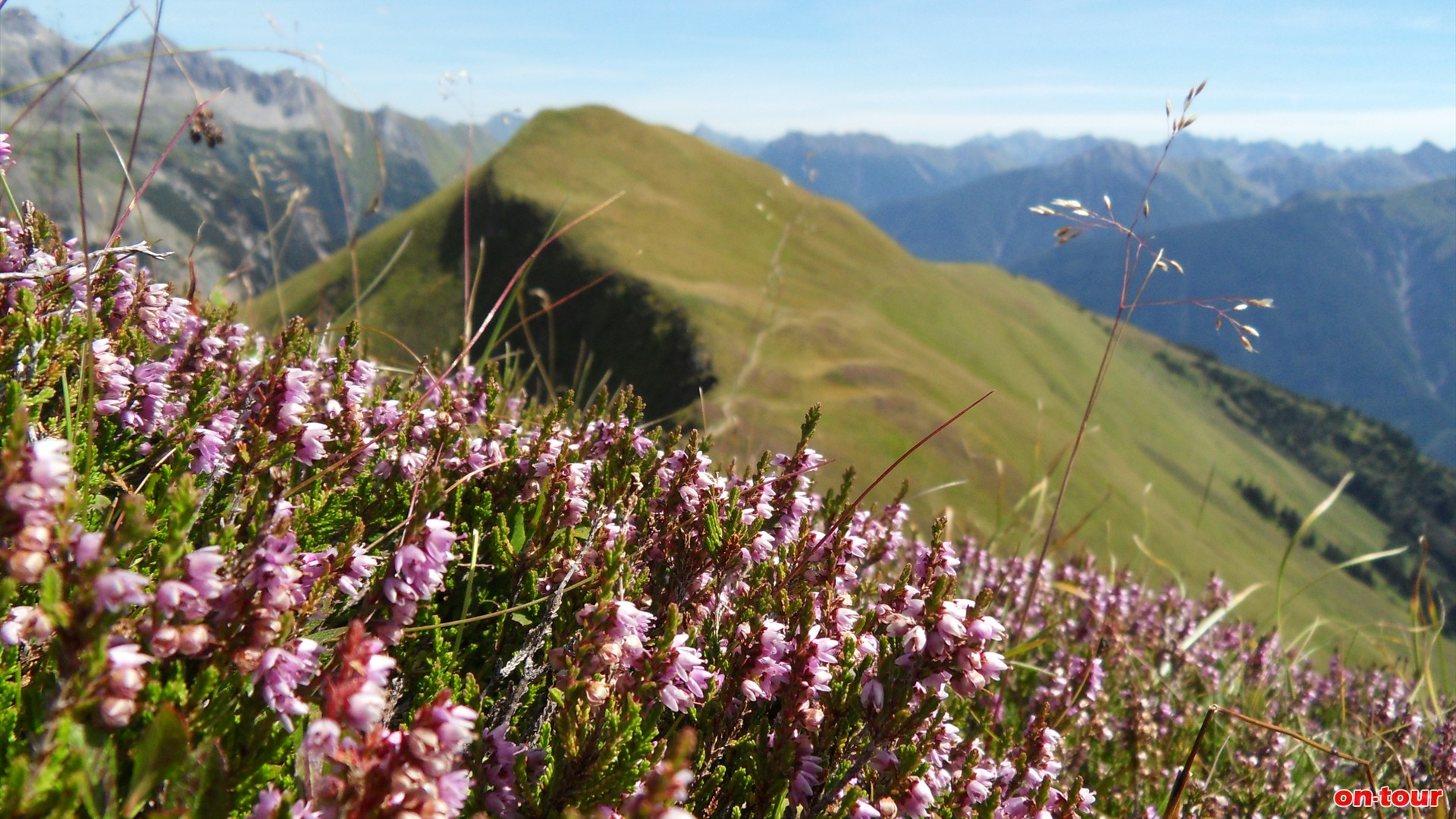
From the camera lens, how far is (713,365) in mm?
74062

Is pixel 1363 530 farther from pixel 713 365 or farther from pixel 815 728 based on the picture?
pixel 815 728

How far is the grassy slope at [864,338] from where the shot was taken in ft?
226

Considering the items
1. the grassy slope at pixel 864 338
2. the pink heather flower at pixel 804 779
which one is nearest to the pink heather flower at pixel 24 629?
the pink heather flower at pixel 804 779

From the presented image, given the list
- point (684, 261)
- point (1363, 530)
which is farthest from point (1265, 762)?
point (1363, 530)

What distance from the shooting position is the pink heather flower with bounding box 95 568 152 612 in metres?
1.52

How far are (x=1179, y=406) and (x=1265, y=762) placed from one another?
19295 cm

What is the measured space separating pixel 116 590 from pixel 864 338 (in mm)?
90708

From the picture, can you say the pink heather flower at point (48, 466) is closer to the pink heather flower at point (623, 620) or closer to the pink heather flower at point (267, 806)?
the pink heather flower at point (267, 806)

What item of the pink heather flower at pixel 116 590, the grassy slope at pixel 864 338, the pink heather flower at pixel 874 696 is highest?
the pink heather flower at pixel 116 590

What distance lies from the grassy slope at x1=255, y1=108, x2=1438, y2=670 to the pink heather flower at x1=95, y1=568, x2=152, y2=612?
48.1 m

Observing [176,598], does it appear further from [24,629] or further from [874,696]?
[874,696]

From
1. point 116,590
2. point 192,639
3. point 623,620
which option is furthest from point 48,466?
point 623,620

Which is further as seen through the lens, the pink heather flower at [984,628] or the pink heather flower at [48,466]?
the pink heather flower at [984,628]

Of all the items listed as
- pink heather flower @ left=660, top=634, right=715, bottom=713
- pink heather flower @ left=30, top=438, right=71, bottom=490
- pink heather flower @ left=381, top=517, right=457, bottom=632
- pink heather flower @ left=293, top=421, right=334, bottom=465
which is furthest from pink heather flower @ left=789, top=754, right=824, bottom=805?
pink heather flower @ left=30, top=438, right=71, bottom=490
